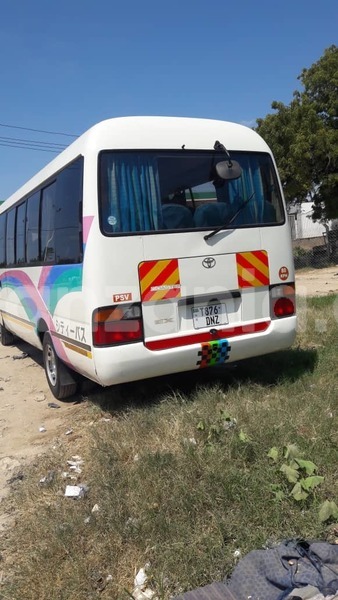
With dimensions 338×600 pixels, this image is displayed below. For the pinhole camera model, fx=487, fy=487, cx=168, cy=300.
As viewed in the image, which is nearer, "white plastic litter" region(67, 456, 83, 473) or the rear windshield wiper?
"white plastic litter" region(67, 456, 83, 473)

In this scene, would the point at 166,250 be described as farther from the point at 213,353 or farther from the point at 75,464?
the point at 75,464

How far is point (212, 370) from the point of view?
18.4 ft

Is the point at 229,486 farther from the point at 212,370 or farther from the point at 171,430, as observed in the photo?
the point at 212,370

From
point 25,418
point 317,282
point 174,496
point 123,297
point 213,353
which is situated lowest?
point 25,418

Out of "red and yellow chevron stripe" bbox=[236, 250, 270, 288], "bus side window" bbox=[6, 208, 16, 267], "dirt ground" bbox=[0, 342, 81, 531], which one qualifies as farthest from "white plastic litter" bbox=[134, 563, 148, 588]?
"bus side window" bbox=[6, 208, 16, 267]

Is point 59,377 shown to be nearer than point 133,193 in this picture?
No

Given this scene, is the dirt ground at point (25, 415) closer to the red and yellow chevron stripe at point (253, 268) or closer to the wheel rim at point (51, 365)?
the wheel rim at point (51, 365)

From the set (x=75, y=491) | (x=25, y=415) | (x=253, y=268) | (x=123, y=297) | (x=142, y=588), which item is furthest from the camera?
(x=25, y=415)

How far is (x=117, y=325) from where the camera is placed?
3.97 meters

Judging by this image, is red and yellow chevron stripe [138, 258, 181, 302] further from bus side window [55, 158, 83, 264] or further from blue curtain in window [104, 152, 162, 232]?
bus side window [55, 158, 83, 264]

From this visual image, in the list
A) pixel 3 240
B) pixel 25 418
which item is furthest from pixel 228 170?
pixel 3 240

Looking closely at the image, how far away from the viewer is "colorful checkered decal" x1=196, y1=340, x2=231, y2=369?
169 inches

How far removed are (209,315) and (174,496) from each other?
5.95 feet

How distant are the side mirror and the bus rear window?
20 centimetres
